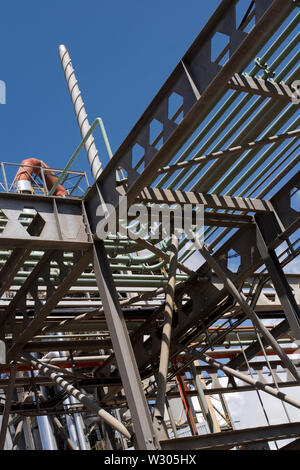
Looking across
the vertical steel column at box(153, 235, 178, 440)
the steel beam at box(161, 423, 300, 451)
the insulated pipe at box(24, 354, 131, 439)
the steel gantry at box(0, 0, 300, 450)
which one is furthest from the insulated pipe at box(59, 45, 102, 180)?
the steel beam at box(161, 423, 300, 451)

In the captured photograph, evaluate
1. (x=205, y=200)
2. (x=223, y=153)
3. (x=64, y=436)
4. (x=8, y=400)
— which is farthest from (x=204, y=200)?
(x=64, y=436)

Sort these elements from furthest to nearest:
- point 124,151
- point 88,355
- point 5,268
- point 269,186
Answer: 1. point 88,355
2. point 269,186
3. point 5,268
4. point 124,151

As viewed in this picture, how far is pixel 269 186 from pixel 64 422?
1805 centimetres

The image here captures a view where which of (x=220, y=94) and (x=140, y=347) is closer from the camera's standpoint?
(x=220, y=94)

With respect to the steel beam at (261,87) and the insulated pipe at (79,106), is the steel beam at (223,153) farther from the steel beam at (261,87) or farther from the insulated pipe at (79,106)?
the insulated pipe at (79,106)

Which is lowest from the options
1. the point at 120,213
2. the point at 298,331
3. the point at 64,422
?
the point at 298,331

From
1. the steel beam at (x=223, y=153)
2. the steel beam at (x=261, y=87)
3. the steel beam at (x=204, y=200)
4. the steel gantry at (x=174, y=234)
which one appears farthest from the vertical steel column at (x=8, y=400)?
the steel beam at (x=261, y=87)

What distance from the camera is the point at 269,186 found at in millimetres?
10945

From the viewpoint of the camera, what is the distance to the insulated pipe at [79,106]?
11.3 metres

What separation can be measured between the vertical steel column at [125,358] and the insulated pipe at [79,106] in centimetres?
241

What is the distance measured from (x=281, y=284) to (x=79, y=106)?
18.2 feet

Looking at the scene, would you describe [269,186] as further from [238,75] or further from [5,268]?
[5,268]

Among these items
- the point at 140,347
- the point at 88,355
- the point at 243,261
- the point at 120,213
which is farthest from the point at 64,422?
the point at 120,213

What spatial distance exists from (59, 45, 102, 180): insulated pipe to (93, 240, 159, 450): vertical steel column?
2.41 m
